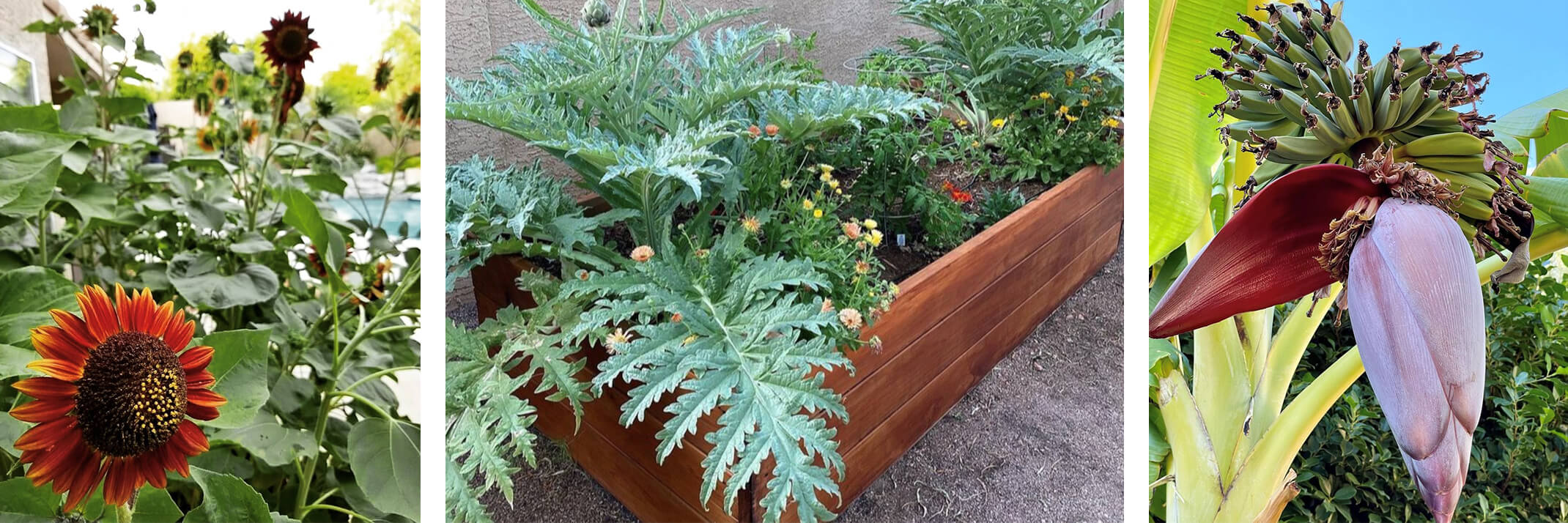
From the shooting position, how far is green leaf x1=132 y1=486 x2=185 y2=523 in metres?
0.37

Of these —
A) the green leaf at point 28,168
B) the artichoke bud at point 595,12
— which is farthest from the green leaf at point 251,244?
the artichoke bud at point 595,12

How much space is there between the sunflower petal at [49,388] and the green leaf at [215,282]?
155 mm

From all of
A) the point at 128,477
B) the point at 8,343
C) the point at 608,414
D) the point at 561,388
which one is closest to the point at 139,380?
the point at 128,477

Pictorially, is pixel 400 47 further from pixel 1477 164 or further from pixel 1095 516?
pixel 1095 516

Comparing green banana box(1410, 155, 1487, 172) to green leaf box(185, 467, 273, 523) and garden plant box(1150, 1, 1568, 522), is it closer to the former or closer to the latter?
garden plant box(1150, 1, 1568, 522)

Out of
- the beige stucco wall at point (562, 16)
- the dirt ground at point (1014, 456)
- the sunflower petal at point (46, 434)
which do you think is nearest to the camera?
the sunflower petal at point (46, 434)

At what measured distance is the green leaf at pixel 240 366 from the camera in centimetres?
36

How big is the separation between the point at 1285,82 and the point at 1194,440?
23 cm

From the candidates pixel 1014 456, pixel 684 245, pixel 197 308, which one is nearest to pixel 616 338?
pixel 684 245

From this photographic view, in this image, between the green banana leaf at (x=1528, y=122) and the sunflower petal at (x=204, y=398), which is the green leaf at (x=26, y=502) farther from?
the green banana leaf at (x=1528, y=122)

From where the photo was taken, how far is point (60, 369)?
1.01 feet

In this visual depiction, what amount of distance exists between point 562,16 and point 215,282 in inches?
27.9

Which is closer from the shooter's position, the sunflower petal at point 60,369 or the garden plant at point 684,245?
the sunflower petal at point 60,369

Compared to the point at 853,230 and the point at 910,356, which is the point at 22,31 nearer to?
the point at 853,230
